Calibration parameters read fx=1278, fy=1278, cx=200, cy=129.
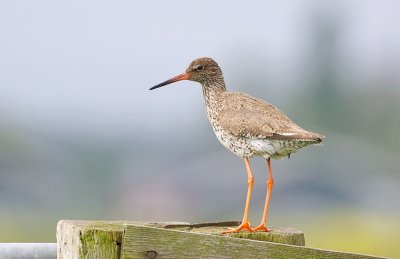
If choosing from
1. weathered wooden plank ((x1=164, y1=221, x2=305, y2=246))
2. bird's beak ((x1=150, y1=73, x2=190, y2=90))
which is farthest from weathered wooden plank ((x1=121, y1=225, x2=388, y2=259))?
bird's beak ((x1=150, y1=73, x2=190, y2=90))

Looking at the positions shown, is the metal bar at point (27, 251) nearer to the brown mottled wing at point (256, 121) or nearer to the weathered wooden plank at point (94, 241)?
the weathered wooden plank at point (94, 241)

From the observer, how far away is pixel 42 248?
238 inches

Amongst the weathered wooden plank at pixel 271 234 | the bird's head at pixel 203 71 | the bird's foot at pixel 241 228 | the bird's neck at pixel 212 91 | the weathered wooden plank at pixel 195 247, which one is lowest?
the weathered wooden plank at pixel 195 247

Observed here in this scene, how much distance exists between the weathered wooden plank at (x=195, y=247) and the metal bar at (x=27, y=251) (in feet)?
3.48

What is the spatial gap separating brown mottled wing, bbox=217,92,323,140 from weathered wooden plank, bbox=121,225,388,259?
2.22 m

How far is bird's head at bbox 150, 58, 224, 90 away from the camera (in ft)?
29.2

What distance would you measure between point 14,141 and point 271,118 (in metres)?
50.3

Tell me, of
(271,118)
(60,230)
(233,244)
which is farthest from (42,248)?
(271,118)

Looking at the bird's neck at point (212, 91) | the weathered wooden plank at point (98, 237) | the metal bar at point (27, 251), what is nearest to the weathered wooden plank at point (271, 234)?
the weathered wooden plank at point (98, 237)

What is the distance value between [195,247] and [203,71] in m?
3.92

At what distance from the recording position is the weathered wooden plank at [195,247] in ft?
16.6

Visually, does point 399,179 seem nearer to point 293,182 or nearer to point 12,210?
point 293,182

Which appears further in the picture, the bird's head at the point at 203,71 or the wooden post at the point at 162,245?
the bird's head at the point at 203,71

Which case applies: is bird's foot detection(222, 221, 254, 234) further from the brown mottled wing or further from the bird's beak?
the bird's beak
